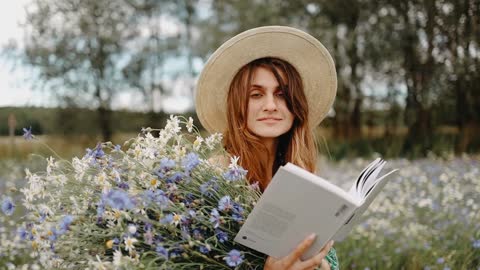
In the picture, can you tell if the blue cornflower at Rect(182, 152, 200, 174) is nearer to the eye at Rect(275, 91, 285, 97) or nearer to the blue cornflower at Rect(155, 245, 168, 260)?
the blue cornflower at Rect(155, 245, 168, 260)

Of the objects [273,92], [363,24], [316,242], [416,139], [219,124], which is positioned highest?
[363,24]

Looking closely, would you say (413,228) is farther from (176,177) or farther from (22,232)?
(22,232)

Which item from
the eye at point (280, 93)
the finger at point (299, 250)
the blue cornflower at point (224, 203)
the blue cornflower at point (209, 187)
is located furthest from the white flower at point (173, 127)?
the eye at point (280, 93)

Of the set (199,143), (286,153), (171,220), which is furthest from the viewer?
(286,153)

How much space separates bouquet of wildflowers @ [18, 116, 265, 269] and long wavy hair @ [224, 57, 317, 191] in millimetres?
532

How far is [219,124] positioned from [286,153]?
0.40 metres

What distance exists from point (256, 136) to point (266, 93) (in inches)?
7.8

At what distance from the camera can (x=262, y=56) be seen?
241 centimetres

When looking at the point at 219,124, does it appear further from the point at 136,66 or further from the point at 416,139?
the point at 136,66

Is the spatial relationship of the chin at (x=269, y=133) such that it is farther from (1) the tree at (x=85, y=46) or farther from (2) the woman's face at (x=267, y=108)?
(1) the tree at (x=85, y=46)

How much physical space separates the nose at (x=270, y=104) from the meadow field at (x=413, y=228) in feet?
1.84

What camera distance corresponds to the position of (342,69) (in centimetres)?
1235

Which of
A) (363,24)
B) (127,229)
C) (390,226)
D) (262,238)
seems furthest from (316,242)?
(363,24)

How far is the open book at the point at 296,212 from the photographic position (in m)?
1.33
